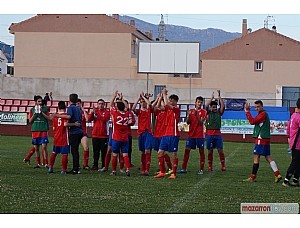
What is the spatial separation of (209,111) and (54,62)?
50.5 metres

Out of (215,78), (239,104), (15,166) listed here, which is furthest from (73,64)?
(15,166)

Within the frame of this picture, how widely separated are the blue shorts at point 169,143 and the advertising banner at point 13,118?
24.0m

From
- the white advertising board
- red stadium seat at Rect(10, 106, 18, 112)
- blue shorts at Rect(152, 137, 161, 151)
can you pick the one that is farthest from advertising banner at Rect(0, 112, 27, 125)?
blue shorts at Rect(152, 137, 161, 151)

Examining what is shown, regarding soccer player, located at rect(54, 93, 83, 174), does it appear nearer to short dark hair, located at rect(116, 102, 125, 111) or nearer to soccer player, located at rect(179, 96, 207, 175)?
short dark hair, located at rect(116, 102, 125, 111)

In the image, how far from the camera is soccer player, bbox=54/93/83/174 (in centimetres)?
1669

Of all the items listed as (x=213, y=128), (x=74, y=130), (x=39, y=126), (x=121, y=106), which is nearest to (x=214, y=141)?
(x=213, y=128)

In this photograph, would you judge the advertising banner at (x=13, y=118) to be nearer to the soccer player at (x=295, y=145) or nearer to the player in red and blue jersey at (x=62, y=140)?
the player in red and blue jersey at (x=62, y=140)

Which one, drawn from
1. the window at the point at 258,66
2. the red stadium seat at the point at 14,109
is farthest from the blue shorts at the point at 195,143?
the window at the point at 258,66

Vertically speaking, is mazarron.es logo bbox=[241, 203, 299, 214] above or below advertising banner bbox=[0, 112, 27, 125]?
below

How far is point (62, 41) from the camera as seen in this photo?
68125 mm

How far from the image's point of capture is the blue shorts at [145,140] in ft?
55.9

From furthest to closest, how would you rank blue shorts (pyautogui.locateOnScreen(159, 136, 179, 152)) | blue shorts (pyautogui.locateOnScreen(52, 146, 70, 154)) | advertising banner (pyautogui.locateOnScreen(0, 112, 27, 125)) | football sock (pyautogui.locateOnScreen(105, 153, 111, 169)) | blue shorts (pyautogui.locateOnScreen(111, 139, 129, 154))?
advertising banner (pyautogui.locateOnScreen(0, 112, 27, 125)) → football sock (pyautogui.locateOnScreen(105, 153, 111, 169)) → blue shorts (pyautogui.locateOnScreen(52, 146, 70, 154)) → blue shorts (pyautogui.locateOnScreen(111, 139, 129, 154)) → blue shorts (pyautogui.locateOnScreen(159, 136, 179, 152))

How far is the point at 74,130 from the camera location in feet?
55.8

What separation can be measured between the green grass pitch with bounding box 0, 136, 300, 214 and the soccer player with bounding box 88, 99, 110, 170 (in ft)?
3.23
